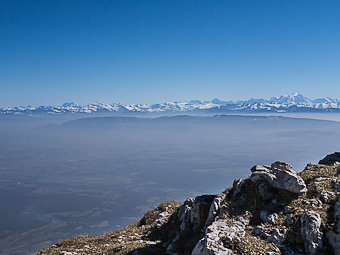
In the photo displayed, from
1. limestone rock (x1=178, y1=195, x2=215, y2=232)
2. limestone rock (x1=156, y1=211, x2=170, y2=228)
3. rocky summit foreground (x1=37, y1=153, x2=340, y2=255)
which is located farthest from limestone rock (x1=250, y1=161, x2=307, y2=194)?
limestone rock (x1=156, y1=211, x2=170, y2=228)

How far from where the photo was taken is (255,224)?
1565 cm

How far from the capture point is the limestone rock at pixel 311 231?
43.2ft

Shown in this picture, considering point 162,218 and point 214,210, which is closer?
point 214,210

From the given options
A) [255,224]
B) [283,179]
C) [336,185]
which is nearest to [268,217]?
[255,224]

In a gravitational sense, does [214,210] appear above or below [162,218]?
above

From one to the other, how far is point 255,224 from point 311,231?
120 inches

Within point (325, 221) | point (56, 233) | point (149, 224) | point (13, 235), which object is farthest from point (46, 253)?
point (13, 235)

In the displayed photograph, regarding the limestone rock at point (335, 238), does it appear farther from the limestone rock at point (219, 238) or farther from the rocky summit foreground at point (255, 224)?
the limestone rock at point (219, 238)

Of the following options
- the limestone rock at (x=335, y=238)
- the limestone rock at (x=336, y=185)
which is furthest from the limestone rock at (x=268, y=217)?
the limestone rock at (x=336, y=185)

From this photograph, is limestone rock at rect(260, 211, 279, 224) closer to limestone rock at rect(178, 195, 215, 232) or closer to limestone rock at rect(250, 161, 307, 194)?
limestone rock at rect(250, 161, 307, 194)

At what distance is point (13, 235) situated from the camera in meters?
163

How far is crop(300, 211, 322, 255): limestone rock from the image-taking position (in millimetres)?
13182

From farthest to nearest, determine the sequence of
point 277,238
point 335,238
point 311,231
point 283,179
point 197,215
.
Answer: point 197,215 → point 283,179 → point 277,238 → point 311,231 → point 335,238

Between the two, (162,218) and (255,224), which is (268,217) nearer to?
(255,224)
